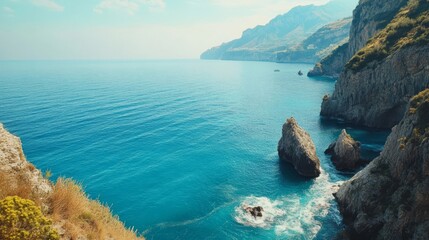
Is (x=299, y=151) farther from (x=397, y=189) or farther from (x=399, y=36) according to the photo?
(x=399, y=36)

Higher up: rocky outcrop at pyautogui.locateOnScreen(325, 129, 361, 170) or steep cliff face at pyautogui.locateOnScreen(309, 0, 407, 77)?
steep cliff face at pyautogui.locateOnScreen(309, 0, 407, 77)

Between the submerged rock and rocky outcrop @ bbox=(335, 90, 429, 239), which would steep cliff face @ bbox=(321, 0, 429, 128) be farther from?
the submerged rock

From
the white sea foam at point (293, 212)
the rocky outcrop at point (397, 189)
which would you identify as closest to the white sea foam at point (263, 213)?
the white sea foam at point (293, 212)

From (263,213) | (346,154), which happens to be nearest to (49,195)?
(263,213)

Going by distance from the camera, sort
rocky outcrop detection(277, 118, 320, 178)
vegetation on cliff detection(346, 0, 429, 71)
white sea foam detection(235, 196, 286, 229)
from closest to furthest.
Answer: white sea foam detection(235, 196, 286, 229) < rocky outcrop detection(277, 118, 320, 178) < vegetation on cliff detection(346, 0, 429, 71)

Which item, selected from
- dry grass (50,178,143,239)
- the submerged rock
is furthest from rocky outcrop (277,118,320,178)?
dry grass (50,178,143,239)

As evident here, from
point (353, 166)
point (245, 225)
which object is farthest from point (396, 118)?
point (245, 225)

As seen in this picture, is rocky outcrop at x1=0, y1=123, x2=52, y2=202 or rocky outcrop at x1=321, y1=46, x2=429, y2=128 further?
rocky outcrop at x1=321, y1=46, x2=429, y2=128
